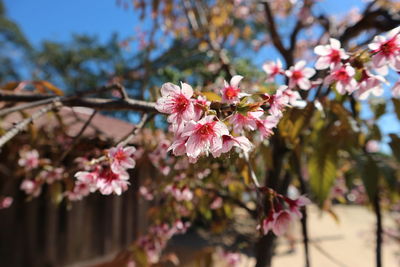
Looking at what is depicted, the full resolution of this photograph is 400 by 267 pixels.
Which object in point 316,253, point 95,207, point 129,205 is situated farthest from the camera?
point 316,253

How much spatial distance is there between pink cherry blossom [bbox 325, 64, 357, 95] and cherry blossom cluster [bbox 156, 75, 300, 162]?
0.29m

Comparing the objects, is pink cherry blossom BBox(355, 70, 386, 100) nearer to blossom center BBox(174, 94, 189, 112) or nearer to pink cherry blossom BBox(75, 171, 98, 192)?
blossom center BBox(174, 94, 189, 112)

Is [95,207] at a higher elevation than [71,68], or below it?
below

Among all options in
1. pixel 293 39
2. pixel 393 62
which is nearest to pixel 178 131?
pixel 393 62

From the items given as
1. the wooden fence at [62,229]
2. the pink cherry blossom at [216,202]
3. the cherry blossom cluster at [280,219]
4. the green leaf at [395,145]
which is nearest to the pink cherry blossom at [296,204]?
the cherry blossom cluster at [280,219]

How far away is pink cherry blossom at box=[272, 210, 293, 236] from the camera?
26.2 inches

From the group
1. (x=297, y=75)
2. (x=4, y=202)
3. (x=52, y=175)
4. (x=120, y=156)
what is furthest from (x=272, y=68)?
(x=4, y=202)

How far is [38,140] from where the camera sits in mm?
1617

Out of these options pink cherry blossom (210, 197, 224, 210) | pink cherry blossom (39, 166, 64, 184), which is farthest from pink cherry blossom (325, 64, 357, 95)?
pink cherry blossom (39, 166, 64, 184)

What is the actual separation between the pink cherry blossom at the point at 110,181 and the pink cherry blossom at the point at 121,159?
1.2 inches

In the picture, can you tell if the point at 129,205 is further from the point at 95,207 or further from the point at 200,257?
the point at 200,257

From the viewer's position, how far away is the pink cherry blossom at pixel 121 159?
725 mm

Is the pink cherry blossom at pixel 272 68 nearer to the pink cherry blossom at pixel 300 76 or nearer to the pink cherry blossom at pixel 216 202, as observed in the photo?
the pink cherry blossom at pixel 300 76

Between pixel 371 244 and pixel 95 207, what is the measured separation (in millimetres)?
6561
